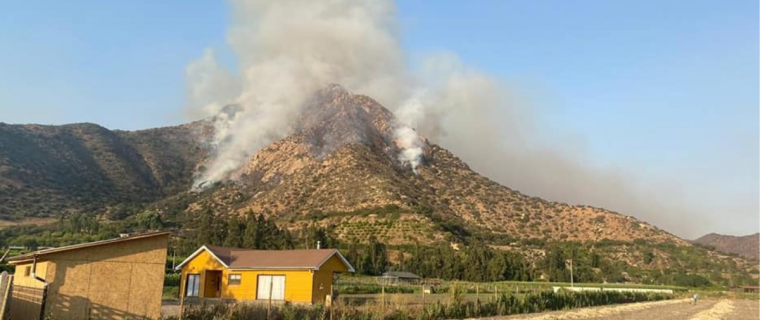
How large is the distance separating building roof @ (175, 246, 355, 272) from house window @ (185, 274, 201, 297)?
40.8 inches

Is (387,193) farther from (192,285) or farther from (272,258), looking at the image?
(272,258)

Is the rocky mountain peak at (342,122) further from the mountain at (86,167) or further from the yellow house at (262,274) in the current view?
the yellow house at (262,274)

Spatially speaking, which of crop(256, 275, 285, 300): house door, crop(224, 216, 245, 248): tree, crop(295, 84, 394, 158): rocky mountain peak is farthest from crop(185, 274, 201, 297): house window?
crop(295, 84, 394, 158): rocky mountain peak

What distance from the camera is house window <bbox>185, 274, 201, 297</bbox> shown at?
34031 millimetres

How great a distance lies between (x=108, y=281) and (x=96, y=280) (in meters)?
0.32

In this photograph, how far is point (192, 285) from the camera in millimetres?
34250

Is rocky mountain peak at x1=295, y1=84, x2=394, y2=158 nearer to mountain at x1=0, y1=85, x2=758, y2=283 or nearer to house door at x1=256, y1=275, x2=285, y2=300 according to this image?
mountain at x1=0, y1=85, x2=758, y2=283

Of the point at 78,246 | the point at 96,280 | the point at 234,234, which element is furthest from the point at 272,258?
the point at 234,234

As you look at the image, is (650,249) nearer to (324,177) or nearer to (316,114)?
(324,177)

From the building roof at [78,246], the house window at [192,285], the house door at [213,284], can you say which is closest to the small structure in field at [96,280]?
the building roof at [78,246]

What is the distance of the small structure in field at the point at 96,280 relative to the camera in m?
15.3

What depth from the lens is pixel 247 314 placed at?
17375mm

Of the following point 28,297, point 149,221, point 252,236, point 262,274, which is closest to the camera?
point 28,297

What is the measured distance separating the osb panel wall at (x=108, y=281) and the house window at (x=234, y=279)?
52.4 ft
